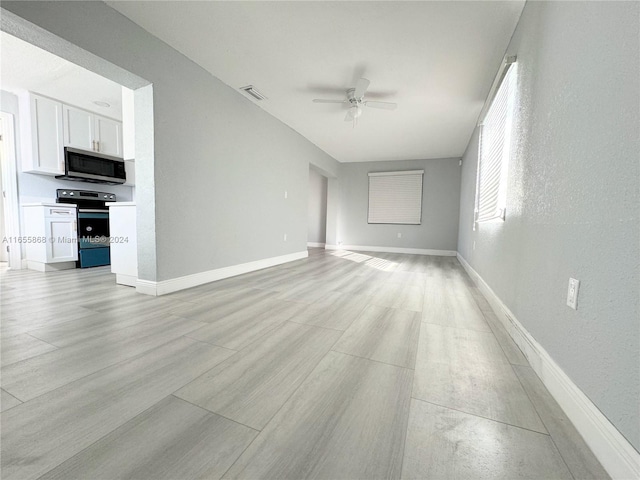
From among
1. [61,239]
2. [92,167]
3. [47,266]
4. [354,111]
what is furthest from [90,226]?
[354,111]

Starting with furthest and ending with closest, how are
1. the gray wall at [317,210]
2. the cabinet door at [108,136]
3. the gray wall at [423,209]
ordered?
the gray wall at [317,210] → the gray wall at [423,209] → the cabinet door at [108,136]

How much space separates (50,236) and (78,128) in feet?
5.36

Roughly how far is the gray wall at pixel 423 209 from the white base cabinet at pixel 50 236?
17.1ft

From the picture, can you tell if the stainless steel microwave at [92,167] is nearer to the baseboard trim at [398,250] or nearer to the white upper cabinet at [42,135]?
the white upper cabinet at [42,135]

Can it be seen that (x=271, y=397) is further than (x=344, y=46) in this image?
No

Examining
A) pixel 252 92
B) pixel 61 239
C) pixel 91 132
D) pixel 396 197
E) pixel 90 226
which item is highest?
pixel 252 92

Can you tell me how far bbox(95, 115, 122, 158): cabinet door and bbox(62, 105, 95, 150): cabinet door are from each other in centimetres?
8

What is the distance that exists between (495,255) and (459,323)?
0.80 m

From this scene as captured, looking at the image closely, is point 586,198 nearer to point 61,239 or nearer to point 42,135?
point 61,239

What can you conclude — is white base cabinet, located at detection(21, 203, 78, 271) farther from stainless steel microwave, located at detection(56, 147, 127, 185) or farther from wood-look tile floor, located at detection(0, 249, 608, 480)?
wood-look tile floor, located at detection(0, 249, 608, 480)

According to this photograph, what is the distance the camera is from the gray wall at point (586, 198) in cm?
69

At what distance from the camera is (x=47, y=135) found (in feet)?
11.1

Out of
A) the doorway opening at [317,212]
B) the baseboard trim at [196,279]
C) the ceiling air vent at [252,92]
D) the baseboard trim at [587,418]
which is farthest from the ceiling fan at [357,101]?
the doorway opening at [317,212]

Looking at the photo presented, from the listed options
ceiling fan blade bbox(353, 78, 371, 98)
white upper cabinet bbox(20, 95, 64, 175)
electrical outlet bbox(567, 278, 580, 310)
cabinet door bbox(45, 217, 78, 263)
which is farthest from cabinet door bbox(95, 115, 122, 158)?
electrical outlet bbox(567, 278, 580, 310)
